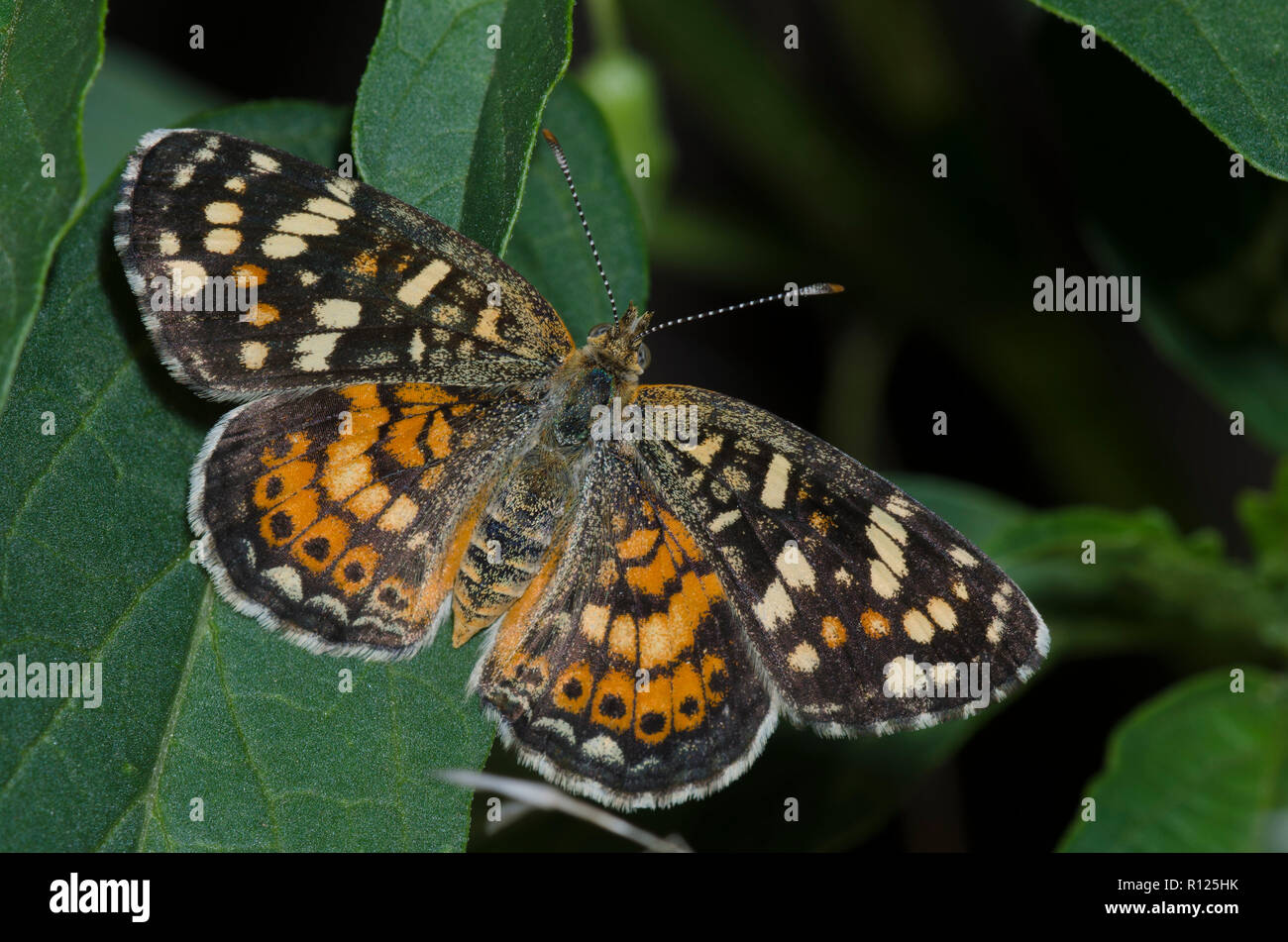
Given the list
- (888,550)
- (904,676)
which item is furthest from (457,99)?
(904,676)

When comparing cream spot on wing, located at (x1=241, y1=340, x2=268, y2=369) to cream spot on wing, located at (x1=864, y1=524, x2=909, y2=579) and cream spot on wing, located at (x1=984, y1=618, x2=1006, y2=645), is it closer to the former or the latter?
cream spot on wing, located at (x1=864, y1=524, x2=909, y2=579)

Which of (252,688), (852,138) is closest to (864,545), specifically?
(252,688)

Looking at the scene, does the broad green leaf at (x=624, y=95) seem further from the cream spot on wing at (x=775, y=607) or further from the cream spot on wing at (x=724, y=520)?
the cream spot on wing at (x=775, y=607)

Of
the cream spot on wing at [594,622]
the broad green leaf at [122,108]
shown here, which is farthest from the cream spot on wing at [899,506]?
the broad green leaf at [122,108]

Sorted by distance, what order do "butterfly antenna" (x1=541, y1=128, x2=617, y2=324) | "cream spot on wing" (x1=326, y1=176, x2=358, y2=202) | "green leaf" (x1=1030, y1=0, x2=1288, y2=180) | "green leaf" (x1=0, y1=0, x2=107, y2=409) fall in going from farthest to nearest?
1. "butterfly antenna" (x1=541, y1=128, x2=617, y2=324)
2. "cream spot on wing" (x1=326, y1=176, x2=358, y2=202)
3. "green leaf" (x1=1030, y1=0, x2=1288, y2=180)
4. "green leaf" (x1=0, y1=0, x2=107, y2=409)

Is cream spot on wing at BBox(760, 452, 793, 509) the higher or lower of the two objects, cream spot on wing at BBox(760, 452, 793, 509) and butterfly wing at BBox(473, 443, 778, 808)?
the higher

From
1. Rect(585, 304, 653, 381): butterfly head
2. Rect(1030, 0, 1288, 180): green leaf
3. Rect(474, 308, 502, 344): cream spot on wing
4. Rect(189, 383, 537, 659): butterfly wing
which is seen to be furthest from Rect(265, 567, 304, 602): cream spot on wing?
Rect(1030, 0, 1288, 180): green leaf

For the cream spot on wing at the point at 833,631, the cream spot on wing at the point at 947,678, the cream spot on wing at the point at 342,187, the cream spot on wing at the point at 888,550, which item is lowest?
the cream spot on wing at the point at 947,678
